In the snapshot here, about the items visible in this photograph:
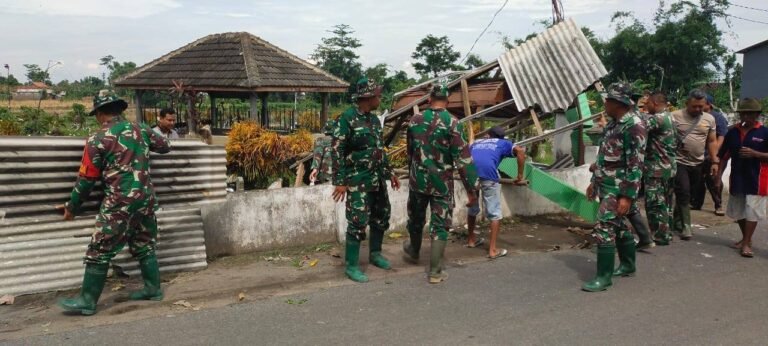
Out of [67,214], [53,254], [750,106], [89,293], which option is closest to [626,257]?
[750,106]

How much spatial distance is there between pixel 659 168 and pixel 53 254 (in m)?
5.99

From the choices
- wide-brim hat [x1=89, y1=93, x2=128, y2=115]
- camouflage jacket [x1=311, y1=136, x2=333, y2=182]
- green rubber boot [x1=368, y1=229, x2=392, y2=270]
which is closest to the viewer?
wide-brim hat [x1=89, y1=93, x2=128, y2=115]

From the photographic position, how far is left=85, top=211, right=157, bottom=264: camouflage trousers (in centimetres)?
434

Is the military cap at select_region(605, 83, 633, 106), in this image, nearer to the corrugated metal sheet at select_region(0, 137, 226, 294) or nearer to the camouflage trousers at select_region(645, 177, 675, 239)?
the camouflage trousers at select_region(645, 177, 675, 239)

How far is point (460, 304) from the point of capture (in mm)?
4648

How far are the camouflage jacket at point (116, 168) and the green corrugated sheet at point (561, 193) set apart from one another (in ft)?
15.4

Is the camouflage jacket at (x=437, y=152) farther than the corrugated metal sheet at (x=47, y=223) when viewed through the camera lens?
Yes

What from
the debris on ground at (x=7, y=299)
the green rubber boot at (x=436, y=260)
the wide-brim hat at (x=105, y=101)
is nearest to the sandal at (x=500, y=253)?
the green rubber boot at (x=436, y=260)

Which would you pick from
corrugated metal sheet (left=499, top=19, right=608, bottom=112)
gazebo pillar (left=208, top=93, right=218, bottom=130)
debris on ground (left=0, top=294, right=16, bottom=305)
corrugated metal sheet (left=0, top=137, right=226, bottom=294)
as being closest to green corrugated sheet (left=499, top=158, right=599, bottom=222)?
corrugated metal sheet (left=499, top=19, right=608, bottom=112)

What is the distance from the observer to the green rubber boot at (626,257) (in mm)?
5363

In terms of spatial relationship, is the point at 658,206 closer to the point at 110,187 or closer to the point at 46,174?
the point at 110,187

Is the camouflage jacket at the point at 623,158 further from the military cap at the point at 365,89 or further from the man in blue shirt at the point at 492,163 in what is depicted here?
the military cap at the point at 365,89

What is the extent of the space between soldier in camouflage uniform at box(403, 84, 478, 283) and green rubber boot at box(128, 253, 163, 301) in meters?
2.30

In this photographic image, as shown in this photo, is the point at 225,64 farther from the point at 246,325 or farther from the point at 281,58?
the point at 246,325
